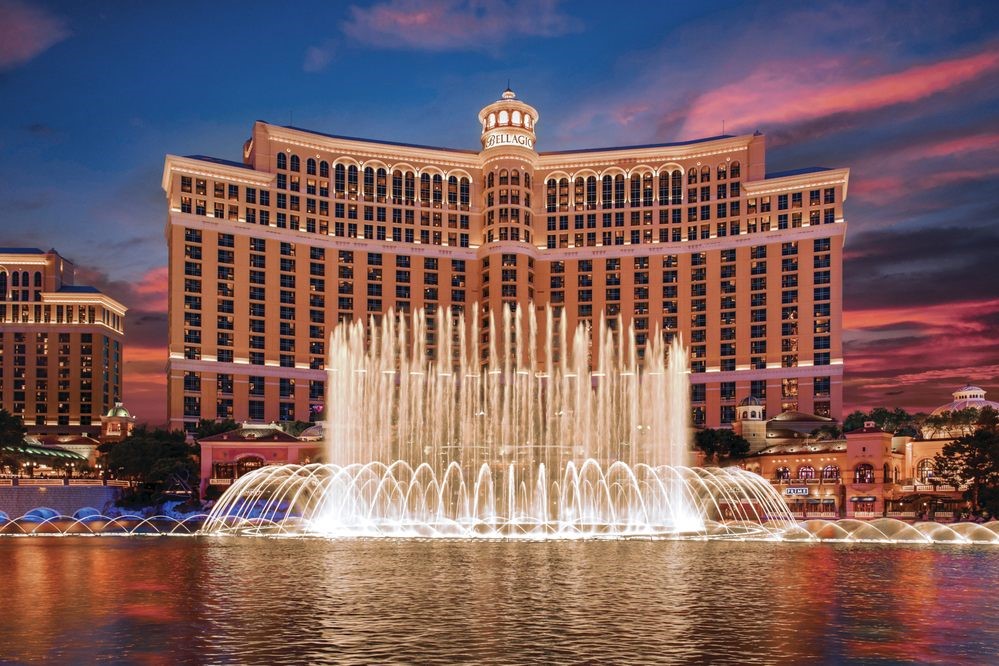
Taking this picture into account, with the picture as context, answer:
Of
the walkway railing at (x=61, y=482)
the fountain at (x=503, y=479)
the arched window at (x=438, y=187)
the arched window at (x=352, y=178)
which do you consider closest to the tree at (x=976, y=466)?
the fountain at (x=503, y=479)

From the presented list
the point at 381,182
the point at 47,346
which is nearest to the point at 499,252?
the point at 381,182

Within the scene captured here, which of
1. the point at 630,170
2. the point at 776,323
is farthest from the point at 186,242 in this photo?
the point at 776,323

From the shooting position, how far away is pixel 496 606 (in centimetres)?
2619

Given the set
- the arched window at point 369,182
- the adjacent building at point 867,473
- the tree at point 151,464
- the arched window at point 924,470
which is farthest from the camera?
the arched window at point 369,182

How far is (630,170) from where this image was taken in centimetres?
13862

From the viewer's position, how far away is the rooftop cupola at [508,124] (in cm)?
13675

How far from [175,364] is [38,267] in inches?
2764

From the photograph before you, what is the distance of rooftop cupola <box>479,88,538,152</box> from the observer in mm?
136750

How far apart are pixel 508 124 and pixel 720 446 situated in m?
57.6

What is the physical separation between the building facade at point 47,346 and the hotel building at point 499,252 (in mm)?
59009

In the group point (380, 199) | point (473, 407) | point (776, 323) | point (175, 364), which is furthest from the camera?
point (380, 199)

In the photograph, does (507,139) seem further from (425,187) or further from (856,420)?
(856,420)

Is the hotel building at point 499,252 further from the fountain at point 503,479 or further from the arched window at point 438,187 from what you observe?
the fountain at point 503,479

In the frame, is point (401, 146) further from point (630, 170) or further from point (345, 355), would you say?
point (345, 355)
